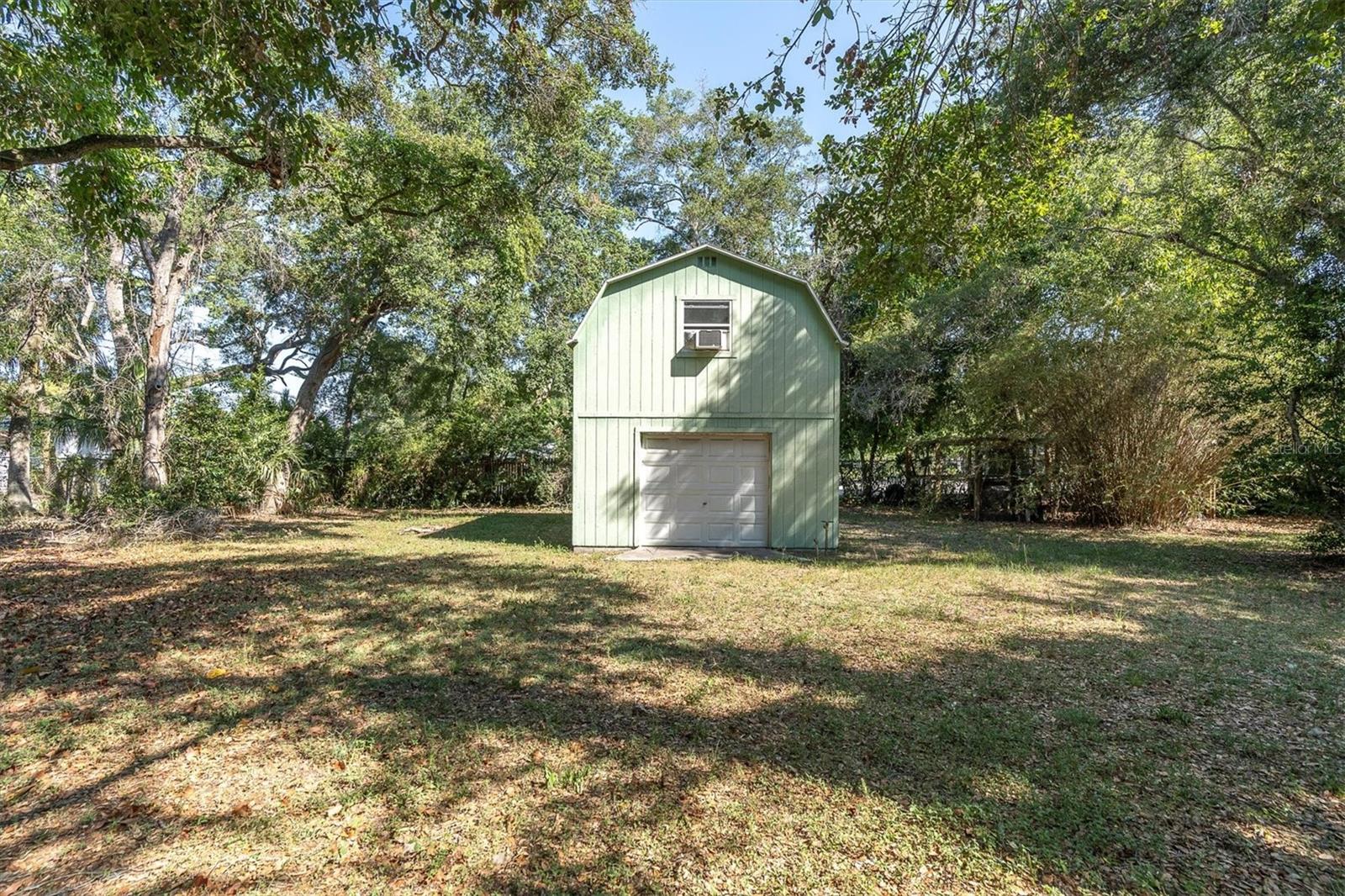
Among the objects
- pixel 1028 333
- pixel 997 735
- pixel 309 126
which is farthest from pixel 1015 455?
pixel 309 126

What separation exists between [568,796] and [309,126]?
621cm

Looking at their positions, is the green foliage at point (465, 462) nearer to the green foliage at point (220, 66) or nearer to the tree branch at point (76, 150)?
the green foliage at point (220, 66)

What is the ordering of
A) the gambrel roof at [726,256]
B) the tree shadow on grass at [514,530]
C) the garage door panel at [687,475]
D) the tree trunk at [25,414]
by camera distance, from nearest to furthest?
the gambrel roof at [726,256] → the garage door panel at [687,475] → the tree shadow on grass at [514,530] → the tree trunk at [25,414]

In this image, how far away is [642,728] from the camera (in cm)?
364

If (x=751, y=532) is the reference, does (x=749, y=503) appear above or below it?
above

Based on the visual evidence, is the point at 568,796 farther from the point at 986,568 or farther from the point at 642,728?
the point at 986,568

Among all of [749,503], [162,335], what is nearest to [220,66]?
[749,503]

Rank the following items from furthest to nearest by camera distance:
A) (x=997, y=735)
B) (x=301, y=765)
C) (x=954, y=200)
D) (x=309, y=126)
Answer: (x=954, y=200), (x=309, y=126), (x=997, y=735), (x=301, y=765)

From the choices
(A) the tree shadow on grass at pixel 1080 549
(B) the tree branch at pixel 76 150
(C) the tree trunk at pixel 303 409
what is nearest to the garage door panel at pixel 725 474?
(A) the tree shadow on grass at pixel 1080 549

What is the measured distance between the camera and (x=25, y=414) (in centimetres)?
1365

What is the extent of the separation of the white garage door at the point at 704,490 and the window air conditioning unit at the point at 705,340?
5.04 feet

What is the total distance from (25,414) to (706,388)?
15.0m

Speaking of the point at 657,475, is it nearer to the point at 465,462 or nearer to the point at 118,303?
the point at 465,462

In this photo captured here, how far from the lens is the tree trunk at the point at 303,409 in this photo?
15.6 m
